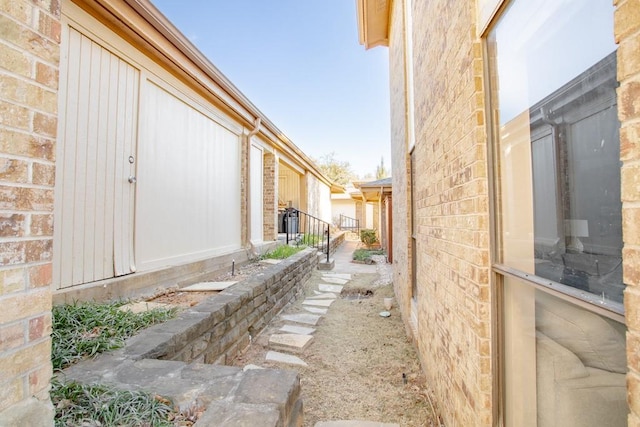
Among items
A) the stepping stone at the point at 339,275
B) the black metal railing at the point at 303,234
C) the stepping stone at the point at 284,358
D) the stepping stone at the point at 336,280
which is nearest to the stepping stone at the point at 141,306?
the stepping stone at the point at 284,358

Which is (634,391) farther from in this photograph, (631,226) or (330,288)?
(330,288)

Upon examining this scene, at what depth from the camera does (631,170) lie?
26.9 inches

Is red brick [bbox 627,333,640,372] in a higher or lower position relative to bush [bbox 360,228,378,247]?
higher

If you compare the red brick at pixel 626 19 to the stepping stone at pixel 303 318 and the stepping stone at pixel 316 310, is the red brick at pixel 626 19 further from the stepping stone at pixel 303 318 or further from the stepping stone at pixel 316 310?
the stepping stone at pixel 316 310

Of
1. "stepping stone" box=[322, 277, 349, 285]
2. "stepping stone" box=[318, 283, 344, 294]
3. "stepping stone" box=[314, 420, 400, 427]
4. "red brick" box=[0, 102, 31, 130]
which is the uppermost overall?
"red brick" box=[0, 102, 31, 130]

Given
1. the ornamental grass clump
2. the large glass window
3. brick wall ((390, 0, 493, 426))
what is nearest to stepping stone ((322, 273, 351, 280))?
brick wall ((390, 0, 493, 426))

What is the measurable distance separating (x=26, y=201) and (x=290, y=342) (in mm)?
3085

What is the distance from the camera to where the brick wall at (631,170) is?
665mm

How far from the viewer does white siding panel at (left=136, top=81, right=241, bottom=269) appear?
3.67 m

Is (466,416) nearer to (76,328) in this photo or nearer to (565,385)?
(565,385)

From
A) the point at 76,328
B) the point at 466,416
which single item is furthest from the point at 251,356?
the point at 466,416

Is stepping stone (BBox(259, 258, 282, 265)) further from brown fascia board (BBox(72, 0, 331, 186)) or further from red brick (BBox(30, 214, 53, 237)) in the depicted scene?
red brick (BBox(30, 214, 53, 237))

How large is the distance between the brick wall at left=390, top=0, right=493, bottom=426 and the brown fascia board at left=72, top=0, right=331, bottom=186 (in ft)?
8.92

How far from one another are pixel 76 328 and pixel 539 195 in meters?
2.93
